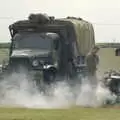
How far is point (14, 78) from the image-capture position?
71.3 ft

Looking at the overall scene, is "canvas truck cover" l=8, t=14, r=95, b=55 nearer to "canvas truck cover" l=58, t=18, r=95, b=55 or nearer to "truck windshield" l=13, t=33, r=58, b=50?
"canvas truck cover" l=58, t=18, r=95, b=55

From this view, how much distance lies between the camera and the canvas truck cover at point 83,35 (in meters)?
24.6

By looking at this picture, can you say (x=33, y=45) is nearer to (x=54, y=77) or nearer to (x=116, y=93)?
(x=54, y=77)

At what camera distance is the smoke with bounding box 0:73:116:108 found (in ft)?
67.6

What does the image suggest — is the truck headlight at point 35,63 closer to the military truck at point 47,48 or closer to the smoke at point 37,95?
the military truck at point 47,48

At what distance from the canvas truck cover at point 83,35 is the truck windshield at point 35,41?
1.51m

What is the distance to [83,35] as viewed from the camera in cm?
2627

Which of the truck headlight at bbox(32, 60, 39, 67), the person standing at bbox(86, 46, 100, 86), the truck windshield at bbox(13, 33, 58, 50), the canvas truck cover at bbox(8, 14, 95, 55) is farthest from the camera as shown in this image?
the person standing at bbox(86, 46, 100, 86)

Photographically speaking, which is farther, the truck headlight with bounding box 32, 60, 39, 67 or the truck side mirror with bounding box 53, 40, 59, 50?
the truck side mirror with bounding box 53, 40, 59, 50

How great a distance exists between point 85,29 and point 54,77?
5625 millimetres

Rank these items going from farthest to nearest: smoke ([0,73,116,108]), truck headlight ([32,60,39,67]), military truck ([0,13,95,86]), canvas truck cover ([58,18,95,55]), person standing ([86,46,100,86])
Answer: person standing ([86,46,100,86]) → canvas truck cover ([58,18,95,55]) → military truck ([0,13,95,86]) → truck headlight ([32,60,39,67]) → smoke ([0,73,116,108])

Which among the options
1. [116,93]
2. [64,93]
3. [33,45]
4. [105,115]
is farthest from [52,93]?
[105,115]

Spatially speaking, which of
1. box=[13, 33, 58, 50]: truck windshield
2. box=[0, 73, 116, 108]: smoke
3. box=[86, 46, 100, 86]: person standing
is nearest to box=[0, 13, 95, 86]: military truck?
box=[13, 33, 58, 50]: truck windshield

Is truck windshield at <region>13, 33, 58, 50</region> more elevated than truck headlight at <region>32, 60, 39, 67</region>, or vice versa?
truck windshield at <region>13, 33, 58, 50</region>
